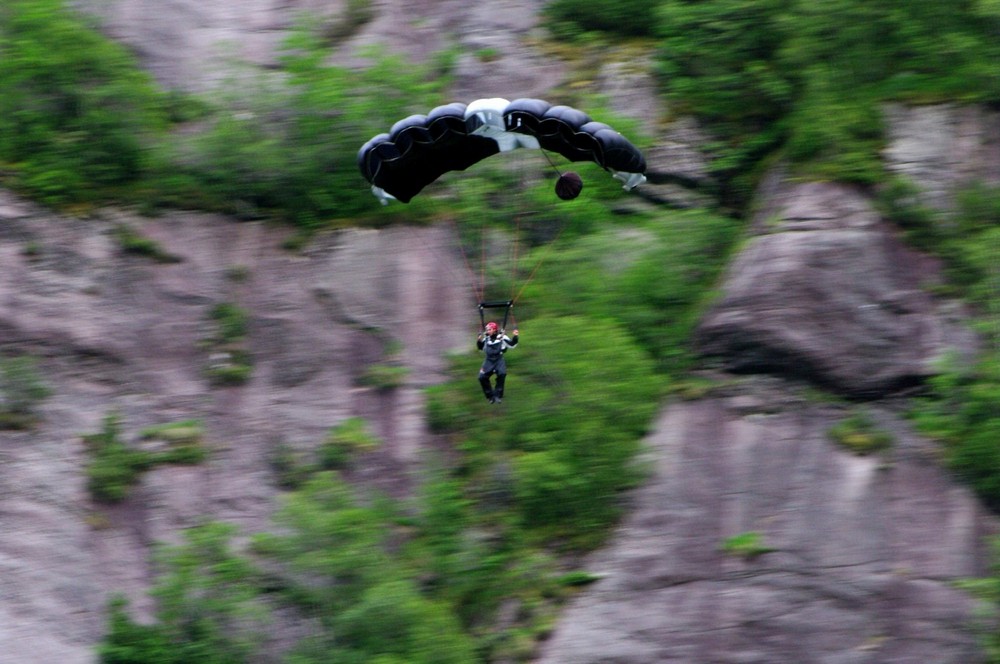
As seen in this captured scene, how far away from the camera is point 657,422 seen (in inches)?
674

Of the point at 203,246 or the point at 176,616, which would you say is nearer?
the point at 176,616

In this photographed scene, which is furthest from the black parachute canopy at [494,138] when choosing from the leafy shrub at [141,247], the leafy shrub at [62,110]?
the leafy shrub at [62,110]

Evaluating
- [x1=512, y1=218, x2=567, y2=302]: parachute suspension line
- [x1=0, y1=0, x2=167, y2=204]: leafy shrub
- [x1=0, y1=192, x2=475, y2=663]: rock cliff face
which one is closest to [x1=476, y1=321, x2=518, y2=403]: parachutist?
[x1=0, y1=192, x2=475, y2=663]: rock cliff face

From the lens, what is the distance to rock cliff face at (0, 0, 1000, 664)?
50.5 feet

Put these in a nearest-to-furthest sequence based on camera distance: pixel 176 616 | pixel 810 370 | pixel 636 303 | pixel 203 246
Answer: pixel 176 616 → pixel 810 370 → pixel 636 303 → pixel 203 246

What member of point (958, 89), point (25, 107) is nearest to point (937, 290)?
point (958, 89)

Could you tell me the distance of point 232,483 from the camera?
17500 mm

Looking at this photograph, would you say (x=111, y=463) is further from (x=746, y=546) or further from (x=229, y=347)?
(x=746, y=546)

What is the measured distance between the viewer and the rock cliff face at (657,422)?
15.4 m

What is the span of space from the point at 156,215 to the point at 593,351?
7392mm

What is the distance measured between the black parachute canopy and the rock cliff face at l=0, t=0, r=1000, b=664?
333 cm

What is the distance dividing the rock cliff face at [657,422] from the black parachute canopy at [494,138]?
333cm

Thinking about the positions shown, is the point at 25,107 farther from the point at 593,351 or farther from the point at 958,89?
the point at 958,89

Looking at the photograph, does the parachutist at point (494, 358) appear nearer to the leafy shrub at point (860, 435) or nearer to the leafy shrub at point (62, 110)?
the leafy shrub at point (860, 435)
